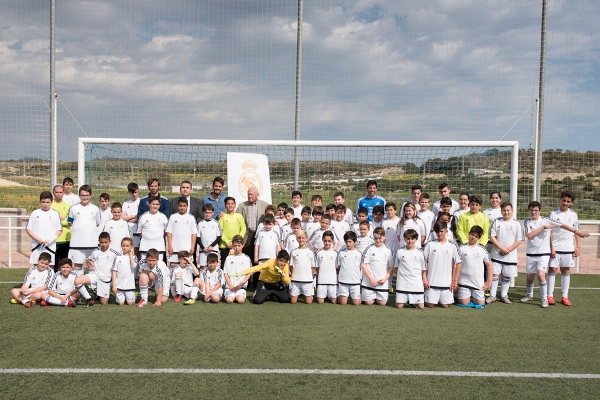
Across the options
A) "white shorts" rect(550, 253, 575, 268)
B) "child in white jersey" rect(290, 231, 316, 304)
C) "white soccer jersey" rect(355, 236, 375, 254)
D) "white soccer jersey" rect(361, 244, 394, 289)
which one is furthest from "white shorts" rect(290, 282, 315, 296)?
"white shorts" rect(550, 253, 575, 268)

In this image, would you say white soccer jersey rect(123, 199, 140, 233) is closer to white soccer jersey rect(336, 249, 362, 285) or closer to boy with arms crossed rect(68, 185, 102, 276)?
boy with arms crossed rect(68, 185, 102, 276)

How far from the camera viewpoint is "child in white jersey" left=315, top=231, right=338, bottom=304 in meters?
6.62

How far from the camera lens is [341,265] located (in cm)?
668

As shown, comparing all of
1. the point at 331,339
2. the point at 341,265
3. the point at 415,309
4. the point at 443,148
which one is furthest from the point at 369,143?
the point at 331,339

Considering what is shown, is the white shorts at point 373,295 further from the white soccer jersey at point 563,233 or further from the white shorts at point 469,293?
the white soccer jersey at point 563,233

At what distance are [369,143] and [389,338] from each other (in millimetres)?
4255

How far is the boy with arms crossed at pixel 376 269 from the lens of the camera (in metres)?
6.52

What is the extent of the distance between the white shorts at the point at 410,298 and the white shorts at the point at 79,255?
14.2 feet

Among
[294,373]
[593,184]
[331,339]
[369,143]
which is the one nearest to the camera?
[294,373]

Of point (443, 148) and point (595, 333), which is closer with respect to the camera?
point (595, 333)

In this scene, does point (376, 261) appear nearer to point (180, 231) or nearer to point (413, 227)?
point (413, 227)

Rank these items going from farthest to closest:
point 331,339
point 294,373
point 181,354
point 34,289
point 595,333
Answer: point 34,289 → point 595,333 → point 331,339 → point 181,354 → point 294,373

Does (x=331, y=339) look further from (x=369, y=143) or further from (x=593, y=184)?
(x=593, y=184)

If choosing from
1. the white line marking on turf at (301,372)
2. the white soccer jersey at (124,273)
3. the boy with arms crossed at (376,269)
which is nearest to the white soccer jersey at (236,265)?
the white soccer jersey at (124,273)
